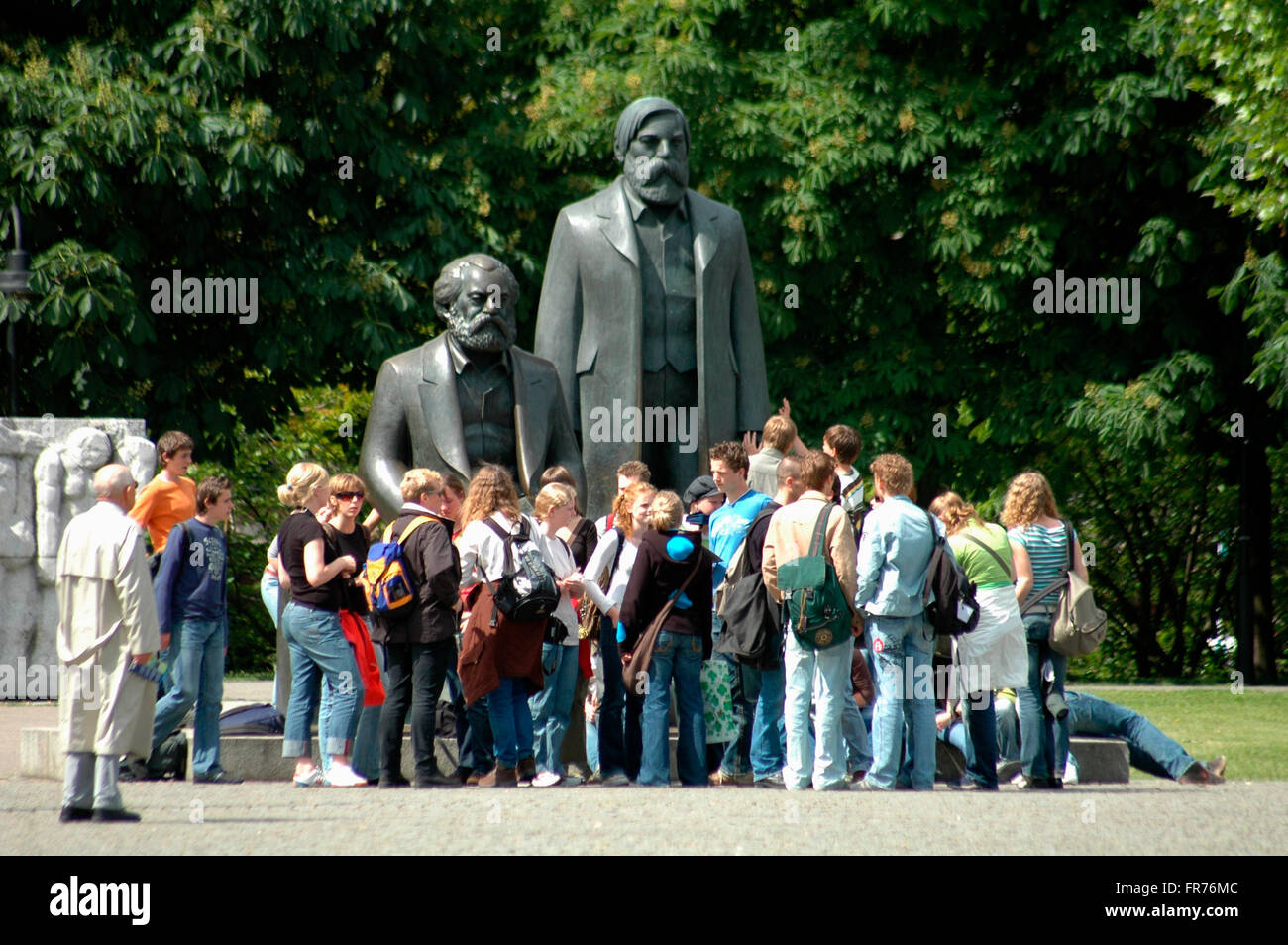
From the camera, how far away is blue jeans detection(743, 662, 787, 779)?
10.1m

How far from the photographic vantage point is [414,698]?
384 inches

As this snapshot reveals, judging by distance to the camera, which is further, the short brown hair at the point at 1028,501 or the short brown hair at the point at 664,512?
the short brown hair at the point at 1028,501

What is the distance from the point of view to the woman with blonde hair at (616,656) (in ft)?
33.5

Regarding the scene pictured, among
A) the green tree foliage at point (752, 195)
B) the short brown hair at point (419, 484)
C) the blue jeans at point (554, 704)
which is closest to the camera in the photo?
the short brown hair at point (419, 484)

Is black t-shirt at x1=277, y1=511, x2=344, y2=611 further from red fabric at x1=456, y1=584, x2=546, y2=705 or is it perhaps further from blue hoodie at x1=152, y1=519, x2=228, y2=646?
red fabric at x1=456, y1=584, x2=546, y2=705

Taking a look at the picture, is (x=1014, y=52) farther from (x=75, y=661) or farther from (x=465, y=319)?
(x=75, y=661)

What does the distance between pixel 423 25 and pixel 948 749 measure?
1246 cm

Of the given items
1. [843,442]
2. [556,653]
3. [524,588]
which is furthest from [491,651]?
[843,442]

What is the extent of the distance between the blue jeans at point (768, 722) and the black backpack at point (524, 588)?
123 centimetres

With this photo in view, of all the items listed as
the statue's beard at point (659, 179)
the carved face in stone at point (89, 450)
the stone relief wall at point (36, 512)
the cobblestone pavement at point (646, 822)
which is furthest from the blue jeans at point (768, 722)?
the carved face in stone at point (89, 450)

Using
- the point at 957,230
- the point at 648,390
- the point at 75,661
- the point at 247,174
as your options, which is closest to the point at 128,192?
the point at 247,174

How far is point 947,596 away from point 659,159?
3460 mm

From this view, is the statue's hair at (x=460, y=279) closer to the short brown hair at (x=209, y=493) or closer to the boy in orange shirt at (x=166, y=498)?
the boy in orange shirt at (x=166, y=498)

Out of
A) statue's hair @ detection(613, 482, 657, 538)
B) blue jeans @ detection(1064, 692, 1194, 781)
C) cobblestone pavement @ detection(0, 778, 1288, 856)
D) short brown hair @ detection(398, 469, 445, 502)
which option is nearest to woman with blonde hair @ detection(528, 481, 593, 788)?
statue's hair @ detection(613, 482, 657, 538)
